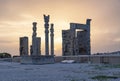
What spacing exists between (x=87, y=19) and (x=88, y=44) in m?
5.97

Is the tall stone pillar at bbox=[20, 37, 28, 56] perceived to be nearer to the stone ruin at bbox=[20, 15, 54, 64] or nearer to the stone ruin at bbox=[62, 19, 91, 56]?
the stone ruin at bbox=[20, 15, 54, 64]

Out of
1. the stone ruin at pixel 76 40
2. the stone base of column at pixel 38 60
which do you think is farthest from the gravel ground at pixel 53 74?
the stone ruin at pixel 76 40

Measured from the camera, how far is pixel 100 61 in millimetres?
56469

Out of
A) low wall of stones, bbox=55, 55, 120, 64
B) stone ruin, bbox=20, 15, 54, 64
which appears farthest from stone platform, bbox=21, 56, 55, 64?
low wall of stones, bbox=55, 55, 120, 64

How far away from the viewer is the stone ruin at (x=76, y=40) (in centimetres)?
7194

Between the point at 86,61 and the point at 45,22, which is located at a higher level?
the point at 45,22

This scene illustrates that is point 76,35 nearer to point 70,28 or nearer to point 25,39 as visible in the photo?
point 70,28

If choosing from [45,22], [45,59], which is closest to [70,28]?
[45,22]

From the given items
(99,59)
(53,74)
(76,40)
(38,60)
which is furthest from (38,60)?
(53,74)

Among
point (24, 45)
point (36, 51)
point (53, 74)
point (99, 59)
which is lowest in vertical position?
point (53, 74)

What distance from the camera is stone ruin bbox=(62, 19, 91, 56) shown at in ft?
236

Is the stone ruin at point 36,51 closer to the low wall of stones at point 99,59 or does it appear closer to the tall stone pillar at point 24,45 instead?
the tall stone pillar at point 24,45

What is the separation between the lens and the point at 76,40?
71938mm

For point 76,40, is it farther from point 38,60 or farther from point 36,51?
point 38,60
